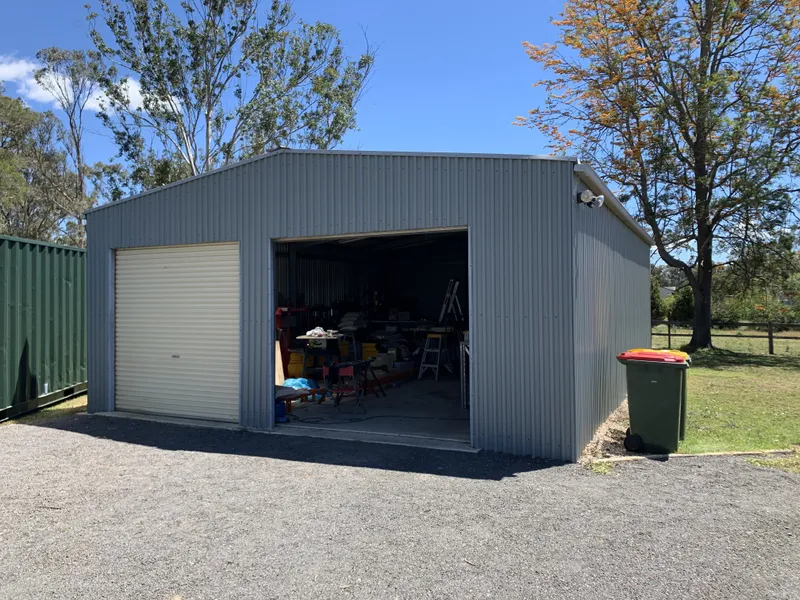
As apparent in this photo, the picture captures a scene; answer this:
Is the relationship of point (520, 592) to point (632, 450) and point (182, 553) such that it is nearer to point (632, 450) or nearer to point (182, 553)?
point (182, 553)

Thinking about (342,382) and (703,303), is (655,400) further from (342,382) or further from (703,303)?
(703,303)

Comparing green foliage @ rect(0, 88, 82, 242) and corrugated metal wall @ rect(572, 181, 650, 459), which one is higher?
green foliage @ rect(0, 88, 82, 242)

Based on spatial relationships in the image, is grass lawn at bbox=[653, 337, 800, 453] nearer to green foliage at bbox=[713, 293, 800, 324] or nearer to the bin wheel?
the bin wheel

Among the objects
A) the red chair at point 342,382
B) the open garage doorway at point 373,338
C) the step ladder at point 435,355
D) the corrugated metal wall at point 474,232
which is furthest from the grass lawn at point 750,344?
the corrugated metal wall at point 474,232

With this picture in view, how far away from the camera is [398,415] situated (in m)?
7.52

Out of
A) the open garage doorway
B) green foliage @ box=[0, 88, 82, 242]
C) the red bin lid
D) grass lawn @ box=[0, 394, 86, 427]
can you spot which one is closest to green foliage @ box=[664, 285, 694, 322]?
the open garage doorway

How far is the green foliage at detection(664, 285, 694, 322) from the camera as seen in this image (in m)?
24.8

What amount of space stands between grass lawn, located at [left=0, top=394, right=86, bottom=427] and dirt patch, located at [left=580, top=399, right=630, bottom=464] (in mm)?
7005

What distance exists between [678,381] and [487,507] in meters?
2.63

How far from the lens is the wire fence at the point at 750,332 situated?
56.0ft

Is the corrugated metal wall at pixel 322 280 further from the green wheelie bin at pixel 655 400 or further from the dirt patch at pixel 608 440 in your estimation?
the green wheelie bin at pixel 655 400

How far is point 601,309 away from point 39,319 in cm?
791

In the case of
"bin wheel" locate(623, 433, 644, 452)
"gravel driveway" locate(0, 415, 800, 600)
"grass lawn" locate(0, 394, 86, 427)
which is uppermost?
"bin wheel" locate(623, 433, 644, 452)

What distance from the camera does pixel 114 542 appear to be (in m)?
3.53
